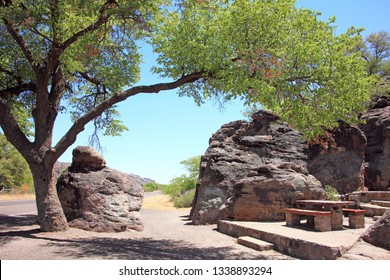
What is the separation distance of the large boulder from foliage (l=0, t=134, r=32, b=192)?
3092 cm

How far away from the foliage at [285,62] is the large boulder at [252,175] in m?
2.98

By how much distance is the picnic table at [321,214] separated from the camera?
9875mm

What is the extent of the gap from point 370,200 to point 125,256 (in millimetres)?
13208

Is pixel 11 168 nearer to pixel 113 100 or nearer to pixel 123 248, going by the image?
pixel 113 100

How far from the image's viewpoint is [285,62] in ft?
30.3

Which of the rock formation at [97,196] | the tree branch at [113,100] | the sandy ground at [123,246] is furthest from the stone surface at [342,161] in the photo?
the tree branch at [113,100]

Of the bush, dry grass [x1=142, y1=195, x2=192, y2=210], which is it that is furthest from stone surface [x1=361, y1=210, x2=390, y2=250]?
dry grass [x1=142, y1=195, x2=192, y2=210]

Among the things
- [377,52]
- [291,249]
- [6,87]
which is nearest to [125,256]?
[291,249]

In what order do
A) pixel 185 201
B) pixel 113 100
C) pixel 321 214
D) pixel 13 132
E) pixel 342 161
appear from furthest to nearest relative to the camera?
1. pixel 185 201
2. pixel 342 161
3. pixel 113 100
4. pixel 13 132
5. pixel 321 214

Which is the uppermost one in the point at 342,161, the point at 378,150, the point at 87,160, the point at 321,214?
the point at 378,150

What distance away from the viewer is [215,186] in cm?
1513

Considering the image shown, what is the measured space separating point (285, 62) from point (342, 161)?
12216 mm

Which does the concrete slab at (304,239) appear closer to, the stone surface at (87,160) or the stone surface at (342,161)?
the stone surface at (87,160)

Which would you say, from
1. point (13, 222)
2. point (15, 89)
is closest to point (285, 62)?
point (15, 89)
